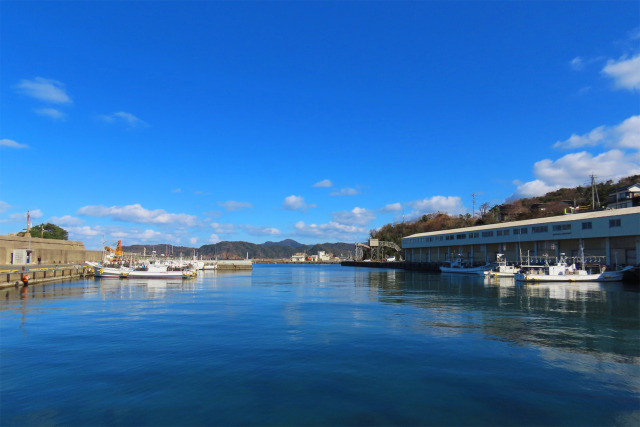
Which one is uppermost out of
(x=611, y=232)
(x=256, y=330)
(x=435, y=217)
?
(x=435, y=217)

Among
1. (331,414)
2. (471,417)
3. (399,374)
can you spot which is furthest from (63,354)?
(471,417)

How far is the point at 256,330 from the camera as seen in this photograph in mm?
21766

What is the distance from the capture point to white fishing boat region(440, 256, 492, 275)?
79875 mm

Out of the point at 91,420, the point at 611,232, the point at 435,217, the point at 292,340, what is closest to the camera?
the point at 91,420

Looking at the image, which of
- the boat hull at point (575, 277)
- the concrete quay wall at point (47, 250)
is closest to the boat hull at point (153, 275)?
the concrete quay wall at point (47, 250)

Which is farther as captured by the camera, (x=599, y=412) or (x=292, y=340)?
(x=292, y=340)

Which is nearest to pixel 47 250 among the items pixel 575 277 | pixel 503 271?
pixel 503 271

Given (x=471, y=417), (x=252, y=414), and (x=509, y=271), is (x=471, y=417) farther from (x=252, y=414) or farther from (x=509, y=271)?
(x=509, y=271)

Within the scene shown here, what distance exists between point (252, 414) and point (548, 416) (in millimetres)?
8133

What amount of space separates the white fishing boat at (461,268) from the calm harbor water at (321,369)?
5483 cm

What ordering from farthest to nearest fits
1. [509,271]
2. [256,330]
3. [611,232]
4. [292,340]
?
[509,271] < [611,232] < [256,330] < [292,340]

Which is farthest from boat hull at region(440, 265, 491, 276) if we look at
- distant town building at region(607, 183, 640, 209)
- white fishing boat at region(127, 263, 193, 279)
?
white fishing boat at region(127, 263, 193, 279)

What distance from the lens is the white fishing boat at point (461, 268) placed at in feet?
262

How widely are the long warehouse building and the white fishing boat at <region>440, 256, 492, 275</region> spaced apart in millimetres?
2985
